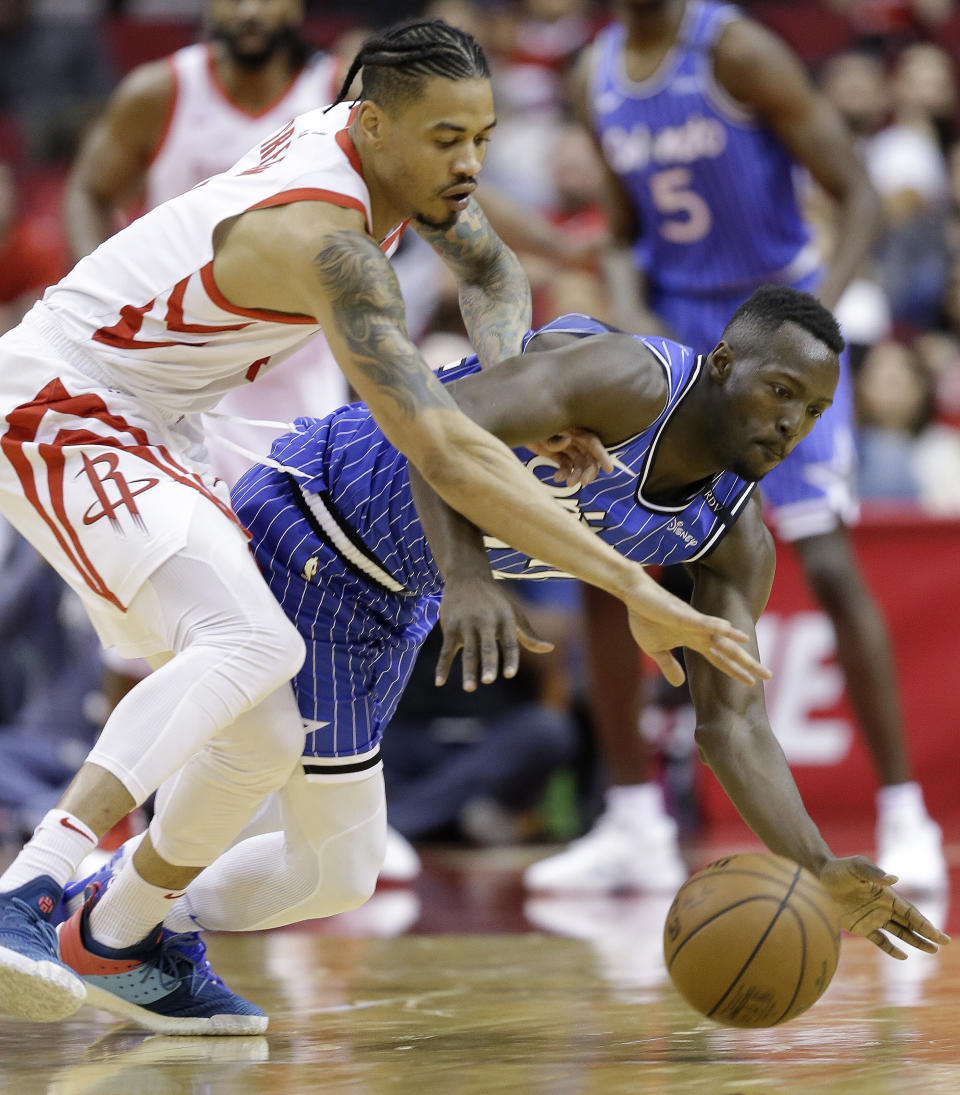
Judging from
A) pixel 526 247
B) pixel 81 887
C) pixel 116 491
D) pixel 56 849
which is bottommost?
pixel 81 887

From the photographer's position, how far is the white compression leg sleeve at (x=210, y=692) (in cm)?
343

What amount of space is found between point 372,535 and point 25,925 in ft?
3.74

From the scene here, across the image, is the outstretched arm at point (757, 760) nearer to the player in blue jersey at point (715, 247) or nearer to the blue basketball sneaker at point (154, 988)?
the blue basketball sneaker at point (154, 988)

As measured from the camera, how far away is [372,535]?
3.92 m

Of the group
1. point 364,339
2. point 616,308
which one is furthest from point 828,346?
point 616,308

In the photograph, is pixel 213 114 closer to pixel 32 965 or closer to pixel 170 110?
pixel 170 110

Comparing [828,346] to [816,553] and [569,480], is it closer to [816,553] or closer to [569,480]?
[569,480]

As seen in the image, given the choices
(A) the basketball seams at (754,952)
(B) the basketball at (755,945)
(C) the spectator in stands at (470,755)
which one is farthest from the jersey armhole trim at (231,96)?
(A) the basketball seams at (754,952)

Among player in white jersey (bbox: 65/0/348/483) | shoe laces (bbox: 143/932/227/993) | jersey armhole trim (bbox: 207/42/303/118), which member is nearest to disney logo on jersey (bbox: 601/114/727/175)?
player in white jersey (bbox: 65/0/348/483)

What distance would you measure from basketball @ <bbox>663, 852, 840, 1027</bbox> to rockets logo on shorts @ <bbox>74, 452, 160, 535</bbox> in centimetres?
133

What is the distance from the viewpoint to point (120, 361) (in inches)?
145

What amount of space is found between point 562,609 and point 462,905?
2387 mm

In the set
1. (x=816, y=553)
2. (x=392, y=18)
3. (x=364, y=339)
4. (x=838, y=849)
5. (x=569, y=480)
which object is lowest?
(x=838, y=849)

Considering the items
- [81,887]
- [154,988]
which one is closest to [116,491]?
[81,887]
